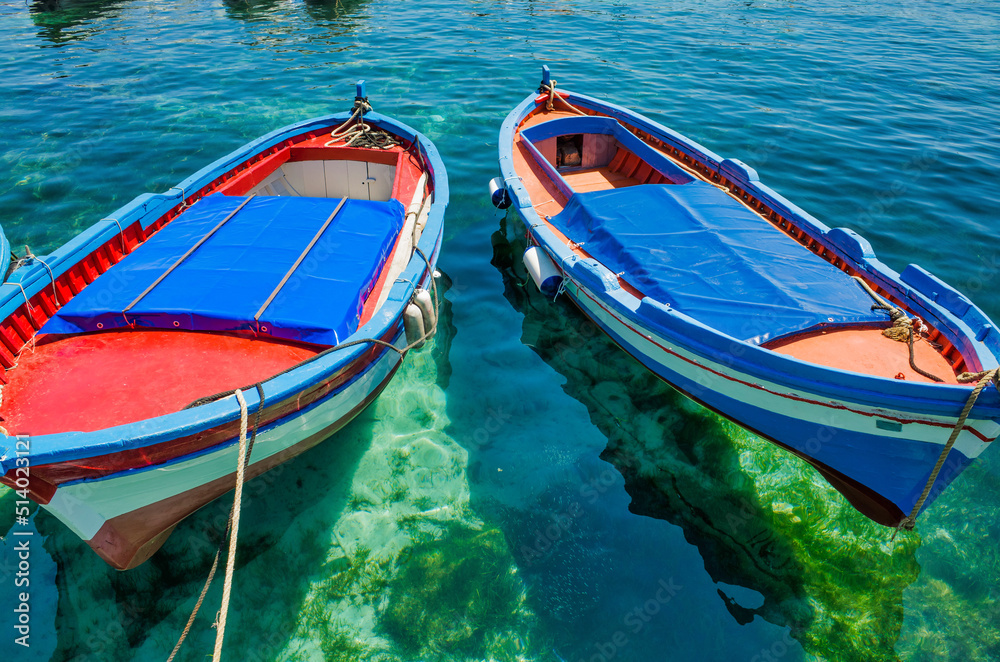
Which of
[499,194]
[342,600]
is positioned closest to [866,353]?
[342,600]

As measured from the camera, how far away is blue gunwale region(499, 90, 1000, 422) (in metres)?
4.76

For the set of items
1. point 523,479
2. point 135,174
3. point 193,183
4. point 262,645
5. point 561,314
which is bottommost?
point 262,645

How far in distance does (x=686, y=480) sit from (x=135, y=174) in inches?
526

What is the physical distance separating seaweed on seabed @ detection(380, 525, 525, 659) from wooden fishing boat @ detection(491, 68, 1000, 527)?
3051 millimetres

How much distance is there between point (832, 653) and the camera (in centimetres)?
545

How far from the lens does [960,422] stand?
15.2 ft

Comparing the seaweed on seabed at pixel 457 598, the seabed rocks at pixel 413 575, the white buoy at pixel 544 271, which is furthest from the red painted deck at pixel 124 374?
the white buoy at pixel 544 271

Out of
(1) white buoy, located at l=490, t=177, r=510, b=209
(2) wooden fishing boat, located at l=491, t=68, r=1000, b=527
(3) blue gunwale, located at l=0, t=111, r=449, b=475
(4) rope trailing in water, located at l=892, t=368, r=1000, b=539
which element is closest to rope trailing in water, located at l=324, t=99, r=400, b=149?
(3) blue gunwale, located at l=0, t=111, r=449, b=475

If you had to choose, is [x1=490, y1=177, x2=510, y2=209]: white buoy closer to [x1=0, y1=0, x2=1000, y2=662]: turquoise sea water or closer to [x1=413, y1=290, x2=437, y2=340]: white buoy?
[x1=0, y1=0, x2=1000, y2=662]: turquoise sea water

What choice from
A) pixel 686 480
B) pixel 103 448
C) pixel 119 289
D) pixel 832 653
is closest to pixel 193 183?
pixel 119 289

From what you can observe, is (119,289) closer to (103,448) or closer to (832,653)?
(103,448)

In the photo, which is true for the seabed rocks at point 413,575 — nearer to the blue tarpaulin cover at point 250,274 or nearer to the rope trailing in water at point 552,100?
the blue tarpaulin cover at point 250,274

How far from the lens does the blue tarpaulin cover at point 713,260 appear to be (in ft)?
20.0

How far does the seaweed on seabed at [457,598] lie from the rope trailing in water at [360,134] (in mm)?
7324
